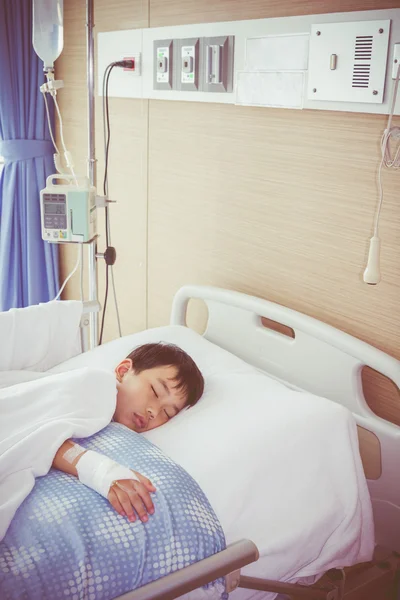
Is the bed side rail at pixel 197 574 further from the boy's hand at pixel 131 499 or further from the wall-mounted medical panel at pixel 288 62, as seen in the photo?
the wall-mounted medical panel at pixel 288 62

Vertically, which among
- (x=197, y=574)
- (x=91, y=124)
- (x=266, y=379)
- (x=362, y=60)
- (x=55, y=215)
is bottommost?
(x=197, y=574)

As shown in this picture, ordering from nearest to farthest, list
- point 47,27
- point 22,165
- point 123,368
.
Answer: point 123,368 < point 47,27 < point 22,165

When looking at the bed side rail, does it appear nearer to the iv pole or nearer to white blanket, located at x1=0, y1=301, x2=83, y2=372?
white blanket, located at x1=0, y1=301, x2=83, y2=372

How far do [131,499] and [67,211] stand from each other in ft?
3.29

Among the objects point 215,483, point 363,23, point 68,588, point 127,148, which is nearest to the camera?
point 68,588

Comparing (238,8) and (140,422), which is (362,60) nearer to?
(238,8)

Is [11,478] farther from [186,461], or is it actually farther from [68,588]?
[186,461]

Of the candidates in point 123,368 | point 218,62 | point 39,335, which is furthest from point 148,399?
point 218,62

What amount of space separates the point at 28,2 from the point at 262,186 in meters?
1.42

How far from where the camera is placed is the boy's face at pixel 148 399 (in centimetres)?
149

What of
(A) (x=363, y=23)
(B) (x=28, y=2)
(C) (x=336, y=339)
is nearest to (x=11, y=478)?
(C) (x=336, y=339)

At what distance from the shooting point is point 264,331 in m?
1.78

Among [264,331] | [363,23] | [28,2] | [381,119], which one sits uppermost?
[28,2]

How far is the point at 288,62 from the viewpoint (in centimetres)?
167
